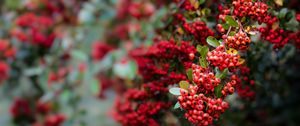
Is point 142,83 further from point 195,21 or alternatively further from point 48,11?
point 48,11

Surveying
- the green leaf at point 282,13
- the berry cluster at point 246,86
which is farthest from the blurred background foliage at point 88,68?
the green leaf at point 282,13

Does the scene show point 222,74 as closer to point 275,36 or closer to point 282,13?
point 275,36

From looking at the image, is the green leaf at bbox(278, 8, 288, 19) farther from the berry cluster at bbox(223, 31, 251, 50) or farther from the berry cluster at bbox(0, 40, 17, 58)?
the berry cluster at bbox(0, 40, 17, 58)

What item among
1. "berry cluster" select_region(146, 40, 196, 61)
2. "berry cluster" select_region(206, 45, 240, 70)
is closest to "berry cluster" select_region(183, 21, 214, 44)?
"berry cluster" select_region(146, 40, 196, 61)

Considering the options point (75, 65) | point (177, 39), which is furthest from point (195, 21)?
point (75, 65)

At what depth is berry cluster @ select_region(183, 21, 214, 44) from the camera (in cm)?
193

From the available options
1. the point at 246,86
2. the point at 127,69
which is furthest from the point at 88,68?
the point at 246,86

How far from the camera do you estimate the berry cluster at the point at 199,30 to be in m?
1.93

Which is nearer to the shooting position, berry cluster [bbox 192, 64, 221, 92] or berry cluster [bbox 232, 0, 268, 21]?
berry cluster [bbox 192, 64, 221, 92]

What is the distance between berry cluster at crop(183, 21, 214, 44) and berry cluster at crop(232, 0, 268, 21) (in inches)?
10.7

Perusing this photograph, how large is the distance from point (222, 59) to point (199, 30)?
422 millimetres

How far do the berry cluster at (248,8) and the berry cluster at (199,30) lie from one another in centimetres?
27

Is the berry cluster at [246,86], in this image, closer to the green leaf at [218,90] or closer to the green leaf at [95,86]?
the green leaf at [218,90]

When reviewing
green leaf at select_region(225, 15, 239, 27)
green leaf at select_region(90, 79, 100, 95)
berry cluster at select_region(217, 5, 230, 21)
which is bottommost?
green leaf at select_region(225, 15, 239, 27)
